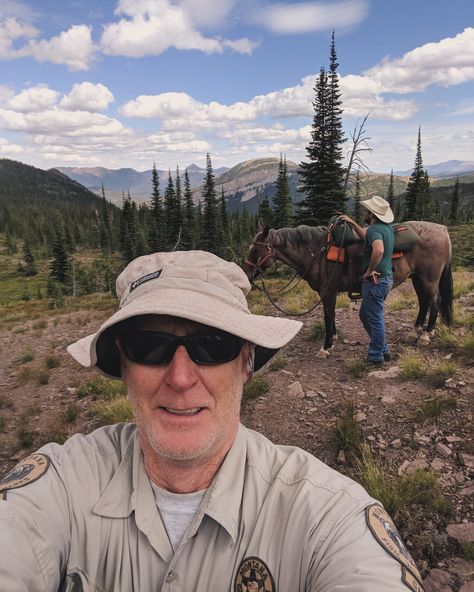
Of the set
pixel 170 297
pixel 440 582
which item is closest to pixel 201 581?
pixel 170 297

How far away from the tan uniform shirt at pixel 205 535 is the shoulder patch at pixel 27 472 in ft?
0.09

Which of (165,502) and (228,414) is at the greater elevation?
(228,414)

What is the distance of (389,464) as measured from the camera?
420 centimetres

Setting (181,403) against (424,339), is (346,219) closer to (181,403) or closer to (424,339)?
(424,339)

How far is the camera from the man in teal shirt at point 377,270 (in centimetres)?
635

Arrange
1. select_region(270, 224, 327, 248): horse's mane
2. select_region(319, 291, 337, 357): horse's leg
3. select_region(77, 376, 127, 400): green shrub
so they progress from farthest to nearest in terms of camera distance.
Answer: select_region(270, 224, 327, 248): horse's mane, select_region(319, 291, 337, 357): horse's leg, select_region(77, 376, 127, 400): green shrub

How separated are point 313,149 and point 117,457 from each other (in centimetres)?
3036

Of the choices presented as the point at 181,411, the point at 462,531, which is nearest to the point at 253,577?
the point at 181,411

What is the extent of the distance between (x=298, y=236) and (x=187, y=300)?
688cm

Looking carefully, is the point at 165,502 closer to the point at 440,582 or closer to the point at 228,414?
the point at 228,414

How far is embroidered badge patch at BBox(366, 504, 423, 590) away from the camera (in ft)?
4.48

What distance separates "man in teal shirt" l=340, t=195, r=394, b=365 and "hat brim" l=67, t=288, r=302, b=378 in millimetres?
4910

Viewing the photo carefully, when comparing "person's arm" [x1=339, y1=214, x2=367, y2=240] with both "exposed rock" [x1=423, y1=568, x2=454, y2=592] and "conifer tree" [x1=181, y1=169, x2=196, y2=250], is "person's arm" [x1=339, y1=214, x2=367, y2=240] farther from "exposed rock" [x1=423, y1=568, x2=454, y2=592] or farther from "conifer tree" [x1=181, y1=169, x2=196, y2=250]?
"conifer tree" [x1=181, y1=169, x2=196, y2=250]

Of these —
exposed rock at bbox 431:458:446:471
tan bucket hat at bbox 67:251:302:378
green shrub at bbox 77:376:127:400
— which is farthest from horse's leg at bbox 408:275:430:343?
tan bucket hat at bbox 67:251:302:378
